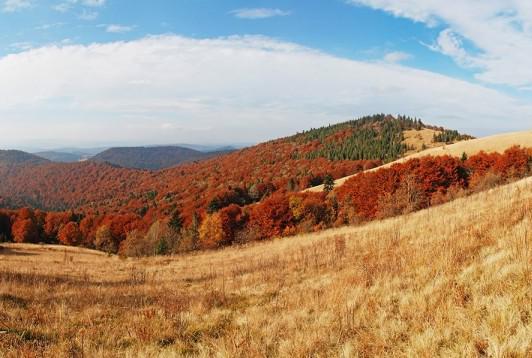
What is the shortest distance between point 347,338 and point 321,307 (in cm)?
173

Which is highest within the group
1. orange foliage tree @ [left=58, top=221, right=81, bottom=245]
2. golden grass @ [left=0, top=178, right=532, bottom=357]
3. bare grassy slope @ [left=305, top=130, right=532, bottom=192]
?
bare grassy slope @ [left=305, top=130, right=532, bottom=192]

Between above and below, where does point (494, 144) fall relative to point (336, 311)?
above

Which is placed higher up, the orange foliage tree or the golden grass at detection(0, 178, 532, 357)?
the golden grass at detection(0, 178, 532, 357)

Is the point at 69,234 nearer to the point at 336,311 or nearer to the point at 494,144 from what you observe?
the point at 336,311

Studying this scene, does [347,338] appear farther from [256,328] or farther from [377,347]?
[256,328]

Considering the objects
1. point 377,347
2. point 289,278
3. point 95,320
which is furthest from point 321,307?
point 95,320

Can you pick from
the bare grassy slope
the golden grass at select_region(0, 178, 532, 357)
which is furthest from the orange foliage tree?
the golden grass at select_region(0, 178, 532, 357)

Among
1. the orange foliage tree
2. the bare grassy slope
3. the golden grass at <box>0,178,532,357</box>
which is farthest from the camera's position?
the orange foliage tree

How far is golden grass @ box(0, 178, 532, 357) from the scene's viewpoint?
4641 millimetres

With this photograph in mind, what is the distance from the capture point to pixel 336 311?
6379 millimetres

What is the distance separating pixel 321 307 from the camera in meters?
6.92

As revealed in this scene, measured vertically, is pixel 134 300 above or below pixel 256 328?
below

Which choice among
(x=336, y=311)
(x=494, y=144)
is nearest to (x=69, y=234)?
(x=336, y=311)

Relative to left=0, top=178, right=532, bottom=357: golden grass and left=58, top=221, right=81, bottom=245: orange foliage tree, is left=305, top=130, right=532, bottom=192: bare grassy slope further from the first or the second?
left=58, top=221, right=81, bottom=245: orange foliage tree
